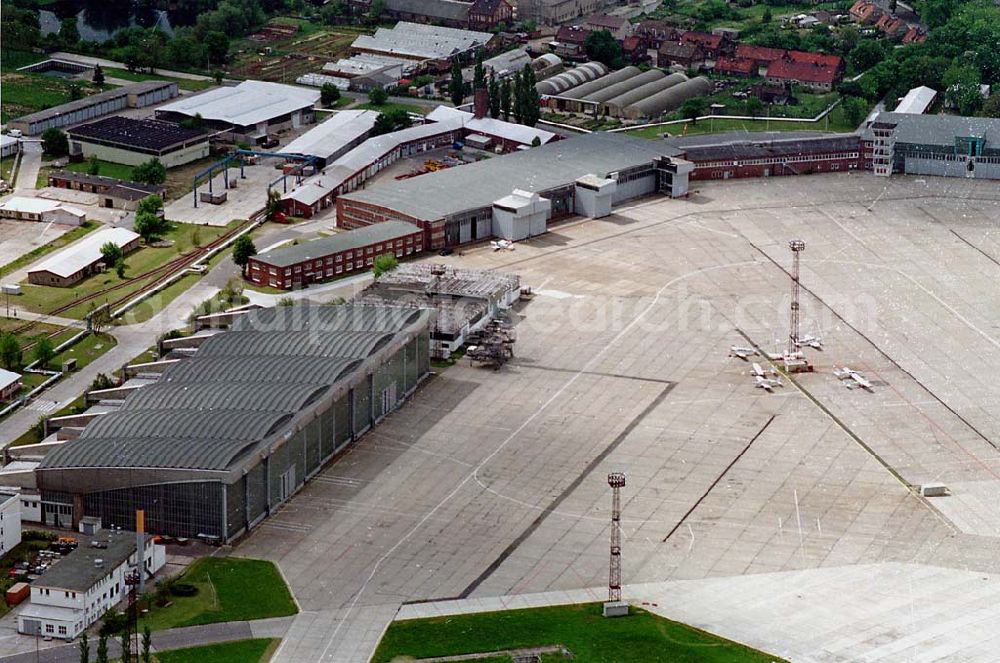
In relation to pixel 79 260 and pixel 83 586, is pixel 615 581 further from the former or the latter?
pixel 79 260

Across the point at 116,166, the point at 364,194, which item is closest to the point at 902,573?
the point at 364,194

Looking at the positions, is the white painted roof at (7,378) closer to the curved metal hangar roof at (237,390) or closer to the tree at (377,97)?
the curved metal hangar roof at (237,390)

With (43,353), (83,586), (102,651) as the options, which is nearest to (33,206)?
(43,353)

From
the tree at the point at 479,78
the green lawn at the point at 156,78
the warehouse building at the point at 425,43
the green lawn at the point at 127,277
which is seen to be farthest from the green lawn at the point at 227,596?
the warehouse building at the point at 425,43

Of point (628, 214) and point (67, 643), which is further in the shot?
point (628, 214)

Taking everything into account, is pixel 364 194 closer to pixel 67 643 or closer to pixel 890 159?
pixel 890 159

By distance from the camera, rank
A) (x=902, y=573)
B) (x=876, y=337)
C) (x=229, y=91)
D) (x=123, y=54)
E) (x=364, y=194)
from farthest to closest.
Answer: (x=123, y=54) → (x=229, y=91) → (x=364, y=194) → (x=876, y=337) → (x=902, y=573)
